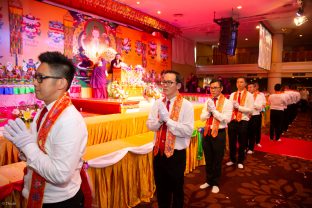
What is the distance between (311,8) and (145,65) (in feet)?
20.5

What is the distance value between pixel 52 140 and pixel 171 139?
110 cm

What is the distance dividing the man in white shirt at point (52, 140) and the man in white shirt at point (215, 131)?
2.06 meters

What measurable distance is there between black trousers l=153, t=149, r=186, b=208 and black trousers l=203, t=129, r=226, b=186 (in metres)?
1.03

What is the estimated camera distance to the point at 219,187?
10.2 ft

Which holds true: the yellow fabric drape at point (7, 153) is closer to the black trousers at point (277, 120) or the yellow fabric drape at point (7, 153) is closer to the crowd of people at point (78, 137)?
the crowd of people at point (78, 137)

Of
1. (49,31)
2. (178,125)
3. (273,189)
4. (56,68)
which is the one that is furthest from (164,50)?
(56,68)

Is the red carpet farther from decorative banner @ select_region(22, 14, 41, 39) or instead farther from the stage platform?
decorative banner @ select_region(22, 14, 41, 39)

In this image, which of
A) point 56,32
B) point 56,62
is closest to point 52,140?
point 56,62

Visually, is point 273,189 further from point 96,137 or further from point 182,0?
point 182,0

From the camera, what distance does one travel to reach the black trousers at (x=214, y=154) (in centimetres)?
295

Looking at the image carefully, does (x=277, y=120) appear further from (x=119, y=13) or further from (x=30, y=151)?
(x=30, y=151)

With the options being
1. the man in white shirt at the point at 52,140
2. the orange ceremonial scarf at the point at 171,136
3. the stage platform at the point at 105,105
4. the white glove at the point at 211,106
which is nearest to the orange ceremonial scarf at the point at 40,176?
the man in white shirt at the point at 52,140

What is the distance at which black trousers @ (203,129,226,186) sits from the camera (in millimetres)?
2945

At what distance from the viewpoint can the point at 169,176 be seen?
1.98 metres
